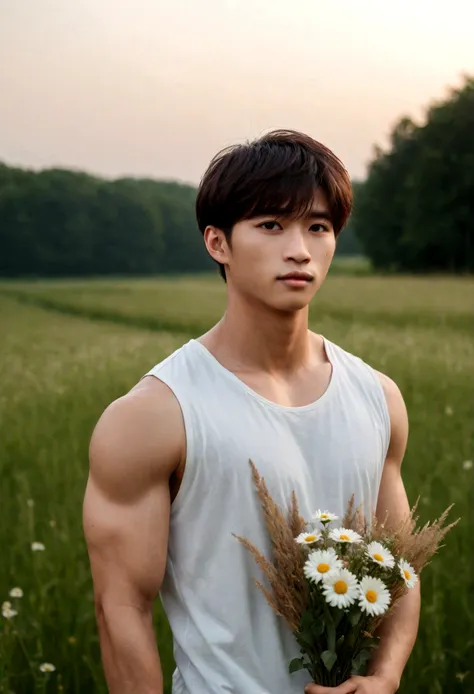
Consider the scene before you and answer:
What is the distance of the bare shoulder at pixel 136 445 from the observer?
152 centimetres

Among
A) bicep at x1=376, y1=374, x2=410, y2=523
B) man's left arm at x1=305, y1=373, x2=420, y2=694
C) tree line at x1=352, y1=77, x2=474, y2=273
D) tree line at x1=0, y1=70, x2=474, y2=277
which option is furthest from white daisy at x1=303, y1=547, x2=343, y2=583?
tree line at x1=352, y1=77, x2=474, y2=273

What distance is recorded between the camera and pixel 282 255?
1569 mm

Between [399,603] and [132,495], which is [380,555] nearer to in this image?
[399,603]

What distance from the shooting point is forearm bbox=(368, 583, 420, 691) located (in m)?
1.69

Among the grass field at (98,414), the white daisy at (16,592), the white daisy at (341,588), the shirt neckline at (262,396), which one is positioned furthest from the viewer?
the grass field at (98,414)

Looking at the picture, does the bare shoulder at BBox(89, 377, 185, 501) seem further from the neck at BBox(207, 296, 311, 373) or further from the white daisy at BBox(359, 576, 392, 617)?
the white daisy at BBox(359, 576, 392, 617)

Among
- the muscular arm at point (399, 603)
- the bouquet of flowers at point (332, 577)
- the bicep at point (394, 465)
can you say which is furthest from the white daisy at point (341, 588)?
the bicep at point (394, 465)

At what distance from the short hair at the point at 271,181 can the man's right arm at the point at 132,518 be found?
375 mm

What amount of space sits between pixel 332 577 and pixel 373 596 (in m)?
0.08

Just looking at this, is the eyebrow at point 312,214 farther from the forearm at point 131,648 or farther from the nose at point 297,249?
the forearm at point 131,648

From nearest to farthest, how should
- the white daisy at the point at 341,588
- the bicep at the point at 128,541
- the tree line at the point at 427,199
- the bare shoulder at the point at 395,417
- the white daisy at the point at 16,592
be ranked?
1. the white daisy at the point at 341,588
2. the bicep at the point at 128,541
3. the bare shoulder at the point at 395,417
4. the white daisy at the point at 16,592
5. the tree line at the point at 427,199

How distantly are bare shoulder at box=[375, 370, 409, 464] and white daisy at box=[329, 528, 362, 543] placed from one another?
34 cm

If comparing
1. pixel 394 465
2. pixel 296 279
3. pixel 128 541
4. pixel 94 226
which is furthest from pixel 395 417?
pixel 94 226

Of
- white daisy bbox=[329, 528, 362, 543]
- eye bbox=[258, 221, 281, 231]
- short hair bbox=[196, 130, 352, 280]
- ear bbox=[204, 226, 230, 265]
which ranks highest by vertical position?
short hair bbox=[196, 130, 352, 280]
